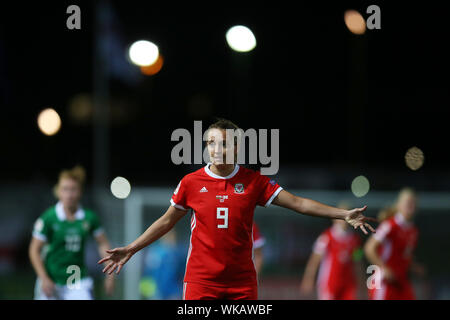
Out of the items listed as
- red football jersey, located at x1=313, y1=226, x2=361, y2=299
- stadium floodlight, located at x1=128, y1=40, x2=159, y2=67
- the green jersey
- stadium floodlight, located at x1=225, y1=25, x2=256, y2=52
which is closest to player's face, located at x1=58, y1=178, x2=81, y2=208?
the green jersey

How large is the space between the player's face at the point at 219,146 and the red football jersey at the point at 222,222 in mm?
180

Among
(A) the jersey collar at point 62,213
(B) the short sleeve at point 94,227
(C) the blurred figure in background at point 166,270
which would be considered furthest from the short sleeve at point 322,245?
(A) the jersey collar at point 62,213

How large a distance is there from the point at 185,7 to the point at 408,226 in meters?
30.8

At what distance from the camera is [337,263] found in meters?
11.2

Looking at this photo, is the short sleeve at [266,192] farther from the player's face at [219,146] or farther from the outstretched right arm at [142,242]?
the outstretched right arm at [142,242]

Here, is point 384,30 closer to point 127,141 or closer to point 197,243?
point 127,141

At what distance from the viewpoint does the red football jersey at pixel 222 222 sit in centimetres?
483

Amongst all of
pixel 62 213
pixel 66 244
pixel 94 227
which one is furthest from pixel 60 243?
pixel 94 227

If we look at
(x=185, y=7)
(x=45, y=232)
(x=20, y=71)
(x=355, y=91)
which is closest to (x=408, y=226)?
(x=45, y=232)

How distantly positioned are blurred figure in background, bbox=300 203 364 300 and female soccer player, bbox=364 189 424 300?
7.65 ft

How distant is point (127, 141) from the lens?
3725 cm
